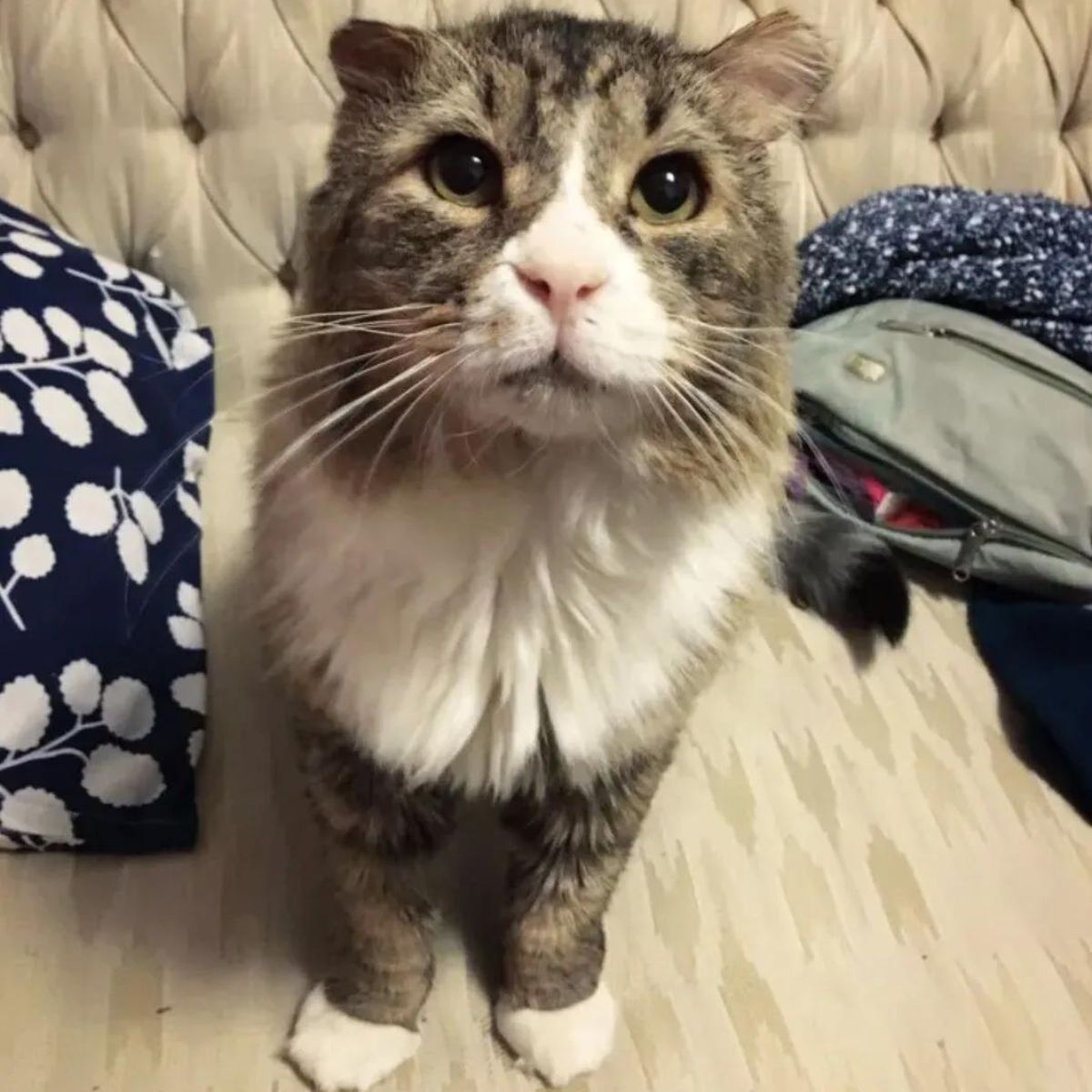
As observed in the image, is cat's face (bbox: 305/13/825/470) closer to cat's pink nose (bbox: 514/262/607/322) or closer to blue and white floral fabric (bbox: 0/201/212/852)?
cat's pink nose (bbox: 514/262/607/322)

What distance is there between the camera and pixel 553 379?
2.09 ft

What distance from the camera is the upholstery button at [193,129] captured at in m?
1.31

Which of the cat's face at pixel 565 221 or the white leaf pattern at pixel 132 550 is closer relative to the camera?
the cat's face at pixel 565 221

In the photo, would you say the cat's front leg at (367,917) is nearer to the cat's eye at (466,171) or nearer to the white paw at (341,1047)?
the white paw at (341,1047)

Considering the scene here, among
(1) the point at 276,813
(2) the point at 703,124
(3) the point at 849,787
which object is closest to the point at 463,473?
(2) the point at 703,124

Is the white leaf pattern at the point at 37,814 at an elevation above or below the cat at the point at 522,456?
below

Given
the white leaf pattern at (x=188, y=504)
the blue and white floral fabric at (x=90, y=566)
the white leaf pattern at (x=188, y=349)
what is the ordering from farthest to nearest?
the white leaf pattern at (x=188, y=349), the white leaf pattern at (x=188, y=504), the blue and white floral fabric at (x=90, y=566)

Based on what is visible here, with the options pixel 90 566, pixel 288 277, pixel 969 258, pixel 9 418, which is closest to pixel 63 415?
pixel 9 418

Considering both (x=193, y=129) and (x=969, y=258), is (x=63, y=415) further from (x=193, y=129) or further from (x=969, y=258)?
(x=969, y=258)

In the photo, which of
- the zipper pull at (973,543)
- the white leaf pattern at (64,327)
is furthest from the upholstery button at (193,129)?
the zipper pull at (973,543)

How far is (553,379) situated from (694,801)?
59 cm

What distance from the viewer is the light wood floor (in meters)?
0.92

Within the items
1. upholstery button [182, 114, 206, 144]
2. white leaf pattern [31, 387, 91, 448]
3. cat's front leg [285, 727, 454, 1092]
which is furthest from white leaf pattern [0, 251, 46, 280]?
cat's front leg [285, 727, 454, 1092]

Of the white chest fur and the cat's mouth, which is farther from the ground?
the cat's mouth
